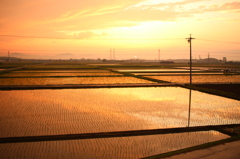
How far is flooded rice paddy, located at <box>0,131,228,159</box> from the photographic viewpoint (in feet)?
23.0

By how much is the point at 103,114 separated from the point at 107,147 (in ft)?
14.2

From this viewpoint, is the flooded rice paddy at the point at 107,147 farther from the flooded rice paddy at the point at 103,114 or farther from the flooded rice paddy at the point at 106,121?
the flooded rice paddy at the point at 103,114

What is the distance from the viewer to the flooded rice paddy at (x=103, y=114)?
9.78m

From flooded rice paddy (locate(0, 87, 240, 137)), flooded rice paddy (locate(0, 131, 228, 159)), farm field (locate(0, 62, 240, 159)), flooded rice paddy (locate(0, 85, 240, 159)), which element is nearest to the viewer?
flooded rice paddy (locate(0, 131, 228, 159))

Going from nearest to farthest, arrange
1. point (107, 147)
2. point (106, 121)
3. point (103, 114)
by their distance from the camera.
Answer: point (107, 147)
point (106, 121)
point (103, 114)

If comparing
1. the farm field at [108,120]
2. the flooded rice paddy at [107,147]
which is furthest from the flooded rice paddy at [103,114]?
the flooded rice paddy at [107,147]

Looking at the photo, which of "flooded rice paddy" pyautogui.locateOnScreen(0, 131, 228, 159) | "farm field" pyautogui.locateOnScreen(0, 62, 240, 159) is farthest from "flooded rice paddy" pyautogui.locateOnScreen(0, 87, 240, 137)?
"flooded rice paddy" pyautogui.locateOnScreen(0, 131, 228, 159)

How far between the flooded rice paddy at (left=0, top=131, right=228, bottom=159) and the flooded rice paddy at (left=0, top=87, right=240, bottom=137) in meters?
1.10

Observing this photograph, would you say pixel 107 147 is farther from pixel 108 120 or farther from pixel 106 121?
pixel 108 120

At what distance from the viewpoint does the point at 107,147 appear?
7.74 metres

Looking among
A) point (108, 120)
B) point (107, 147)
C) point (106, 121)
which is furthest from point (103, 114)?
point (107, 147)

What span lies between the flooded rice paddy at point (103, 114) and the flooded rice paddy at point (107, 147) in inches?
43.4

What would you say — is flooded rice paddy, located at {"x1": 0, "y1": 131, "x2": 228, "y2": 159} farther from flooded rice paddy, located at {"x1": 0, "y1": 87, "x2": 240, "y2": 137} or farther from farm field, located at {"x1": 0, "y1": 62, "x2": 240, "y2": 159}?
flooded rice paddy, located at {"x1": 0, "y1": 87, "x2": 240, "y2": 137}

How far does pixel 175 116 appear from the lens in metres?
11.8
